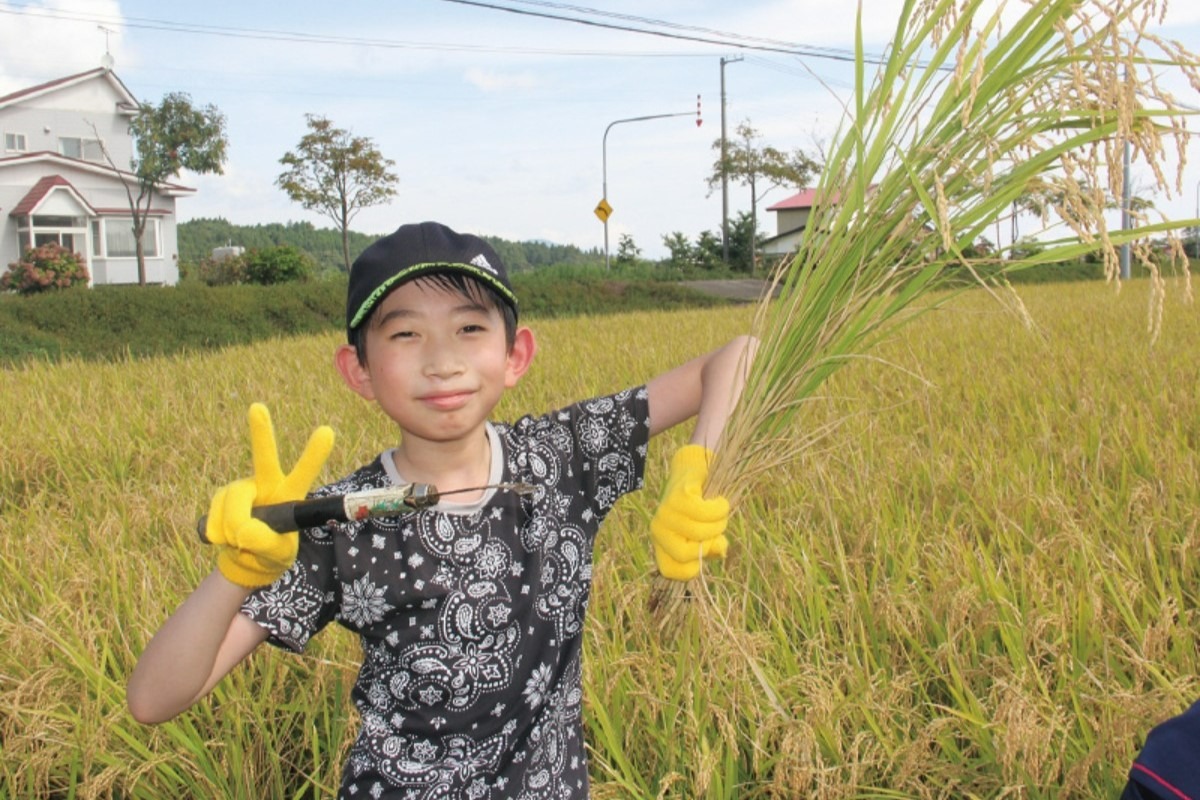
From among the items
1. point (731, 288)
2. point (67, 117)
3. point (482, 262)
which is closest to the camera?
point (482, 262)

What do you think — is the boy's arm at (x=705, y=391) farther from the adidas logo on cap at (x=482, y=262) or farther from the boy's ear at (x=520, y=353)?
the adidas logo on cap at (x=482, y=262)

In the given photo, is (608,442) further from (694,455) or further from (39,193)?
(39,193)

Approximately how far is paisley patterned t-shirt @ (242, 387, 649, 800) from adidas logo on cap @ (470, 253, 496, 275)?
0.28 metres

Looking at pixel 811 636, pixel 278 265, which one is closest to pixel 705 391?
pixel 811 636

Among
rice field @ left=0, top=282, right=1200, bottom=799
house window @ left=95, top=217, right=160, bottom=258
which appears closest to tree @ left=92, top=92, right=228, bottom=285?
house window @ left=95, top=217, right=160, bottom=258

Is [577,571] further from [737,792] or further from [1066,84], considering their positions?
[1066,84]

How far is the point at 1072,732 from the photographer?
1.87 meters

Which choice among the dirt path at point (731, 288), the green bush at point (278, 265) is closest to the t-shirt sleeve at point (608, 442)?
the dirt path at point (731, 288)

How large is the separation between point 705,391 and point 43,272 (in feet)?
79.0

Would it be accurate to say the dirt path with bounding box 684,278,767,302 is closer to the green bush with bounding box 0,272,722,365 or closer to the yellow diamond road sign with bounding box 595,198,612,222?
the yellow diamond road sign with bounding box 595,198,612,222

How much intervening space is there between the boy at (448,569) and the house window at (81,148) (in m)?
35.0

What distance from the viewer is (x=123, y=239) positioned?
105ft

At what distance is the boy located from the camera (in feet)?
4.49

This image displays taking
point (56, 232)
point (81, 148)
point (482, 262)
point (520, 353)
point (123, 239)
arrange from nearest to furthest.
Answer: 1. point (482, 262)
2. point (520, 353)
3. point (56, 232)
4. point (123, 239)
5. point (81, 148)
